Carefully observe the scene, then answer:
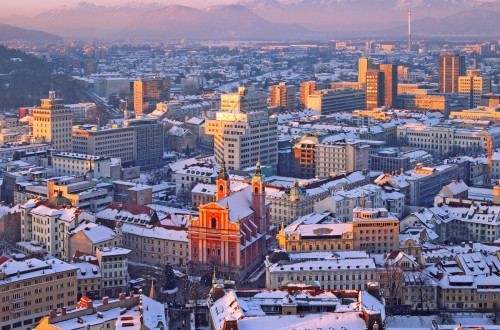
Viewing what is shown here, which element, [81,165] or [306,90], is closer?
[81,165]

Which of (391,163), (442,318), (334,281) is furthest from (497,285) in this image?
(391,163)

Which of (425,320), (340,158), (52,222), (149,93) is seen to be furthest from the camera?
(149,93)

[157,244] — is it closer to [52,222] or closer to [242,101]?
[52,222]

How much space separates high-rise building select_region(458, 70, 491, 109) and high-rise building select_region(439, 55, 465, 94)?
452cm

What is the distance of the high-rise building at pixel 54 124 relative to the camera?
88.4m

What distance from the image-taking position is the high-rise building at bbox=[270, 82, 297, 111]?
454 ft

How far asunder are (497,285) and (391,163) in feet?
122

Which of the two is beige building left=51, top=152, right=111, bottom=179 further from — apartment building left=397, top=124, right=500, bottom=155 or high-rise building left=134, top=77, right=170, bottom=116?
high-rise building left=134, top=77, right=170, bottom=116

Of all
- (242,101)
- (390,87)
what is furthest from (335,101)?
(242,101)

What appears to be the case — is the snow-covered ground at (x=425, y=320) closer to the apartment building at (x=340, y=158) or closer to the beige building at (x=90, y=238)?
the beige building at (x=90, y=238)

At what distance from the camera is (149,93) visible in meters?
142

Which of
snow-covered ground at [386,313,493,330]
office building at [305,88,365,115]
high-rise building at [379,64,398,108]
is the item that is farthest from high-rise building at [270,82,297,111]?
snow-covered ground at [386,313,493,330]

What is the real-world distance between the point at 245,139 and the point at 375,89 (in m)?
55.2

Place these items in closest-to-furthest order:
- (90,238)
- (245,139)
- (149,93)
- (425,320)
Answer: (425,320)
(90,238)
(245,139)
(149,93)
